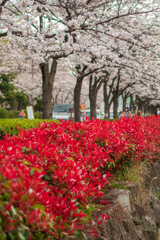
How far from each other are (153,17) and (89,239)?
43.1ft

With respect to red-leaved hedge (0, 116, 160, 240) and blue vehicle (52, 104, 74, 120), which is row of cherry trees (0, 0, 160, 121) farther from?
blue vehicle (52, 104, 74, 120)

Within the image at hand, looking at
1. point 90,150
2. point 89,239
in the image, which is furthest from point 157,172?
point 89,239

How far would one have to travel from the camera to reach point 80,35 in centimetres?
1104

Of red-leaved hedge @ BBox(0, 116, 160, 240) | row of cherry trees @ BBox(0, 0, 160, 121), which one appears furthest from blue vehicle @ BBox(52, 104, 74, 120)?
red-leaved hedge @ BBox(0, 116, 160, 240)

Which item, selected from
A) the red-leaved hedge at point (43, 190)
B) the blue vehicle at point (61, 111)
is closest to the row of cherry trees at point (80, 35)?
the red-leaved hedge at point (43, 190)

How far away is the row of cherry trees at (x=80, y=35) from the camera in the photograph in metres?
6.28

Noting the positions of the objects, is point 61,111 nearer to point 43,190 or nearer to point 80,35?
point 80,35

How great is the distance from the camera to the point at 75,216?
177cm

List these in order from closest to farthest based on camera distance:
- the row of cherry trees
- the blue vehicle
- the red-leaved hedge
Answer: the red-leaved hedge
the row of cherry trees
the blue vehicle

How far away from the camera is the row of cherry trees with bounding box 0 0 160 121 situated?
6.28m

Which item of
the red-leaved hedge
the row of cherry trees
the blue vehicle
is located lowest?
the red-leaved hedge

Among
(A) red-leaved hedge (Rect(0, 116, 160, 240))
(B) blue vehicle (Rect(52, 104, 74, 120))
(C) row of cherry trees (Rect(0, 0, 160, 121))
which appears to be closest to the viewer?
(A) red-leaved hedge (Rect(0, 116, 160, 240))

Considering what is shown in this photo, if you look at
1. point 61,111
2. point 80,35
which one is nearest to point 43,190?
point 80,35

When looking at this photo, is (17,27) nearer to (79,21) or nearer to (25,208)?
(79,21)
